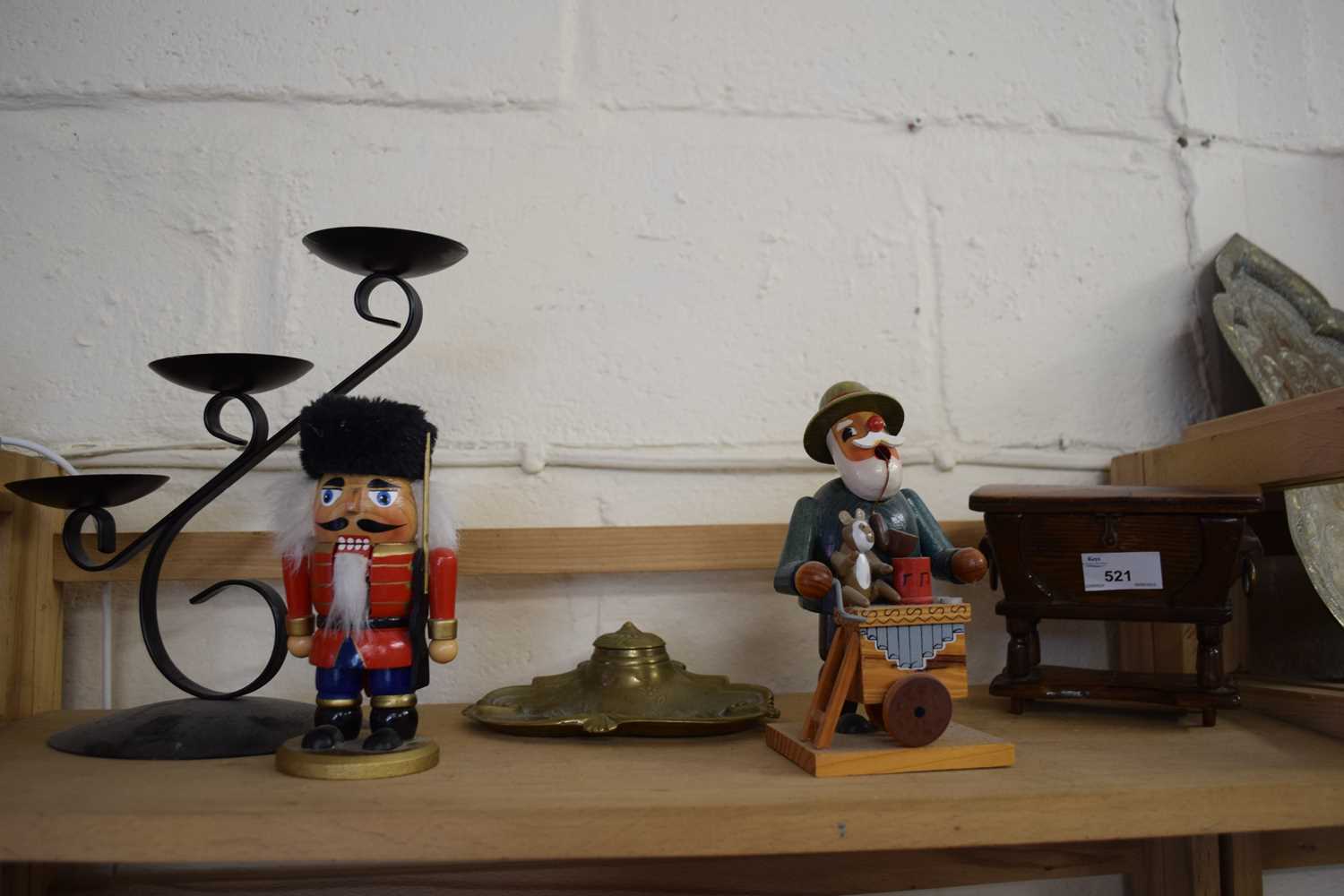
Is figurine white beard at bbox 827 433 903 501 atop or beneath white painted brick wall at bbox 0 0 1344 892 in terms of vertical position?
beneath

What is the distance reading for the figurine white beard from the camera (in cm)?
91

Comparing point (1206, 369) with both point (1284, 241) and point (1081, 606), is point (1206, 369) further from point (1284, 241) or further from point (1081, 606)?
point (1081, 606)

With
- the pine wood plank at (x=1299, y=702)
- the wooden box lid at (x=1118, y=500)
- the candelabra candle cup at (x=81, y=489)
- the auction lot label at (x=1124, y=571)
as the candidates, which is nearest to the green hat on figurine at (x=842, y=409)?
the wooden box lid at (x=1118, y=500)

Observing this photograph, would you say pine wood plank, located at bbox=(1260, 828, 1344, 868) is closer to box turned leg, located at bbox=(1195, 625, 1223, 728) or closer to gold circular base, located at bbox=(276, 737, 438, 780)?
box turned leg, located at bbox=(1195, 625, 1223, 728)

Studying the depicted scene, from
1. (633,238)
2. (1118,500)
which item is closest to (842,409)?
(1118,500)

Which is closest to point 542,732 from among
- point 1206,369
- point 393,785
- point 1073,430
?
point 393,785

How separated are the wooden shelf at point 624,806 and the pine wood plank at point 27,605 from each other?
22 centimetres

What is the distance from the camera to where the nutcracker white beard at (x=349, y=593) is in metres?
0.83

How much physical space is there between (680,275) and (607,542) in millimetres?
373

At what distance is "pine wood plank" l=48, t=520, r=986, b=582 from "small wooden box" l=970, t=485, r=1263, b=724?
13 centimetres

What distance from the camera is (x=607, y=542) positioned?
3.65ft

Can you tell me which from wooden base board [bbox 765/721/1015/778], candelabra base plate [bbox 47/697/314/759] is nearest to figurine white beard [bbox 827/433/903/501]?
wooden base board [bbox 765/721/1015/778]

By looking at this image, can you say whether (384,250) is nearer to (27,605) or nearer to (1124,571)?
(27,605)

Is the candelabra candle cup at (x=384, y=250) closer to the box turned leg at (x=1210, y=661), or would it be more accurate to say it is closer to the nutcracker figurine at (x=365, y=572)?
the nutcracker figurine at (x=365, y=572)
